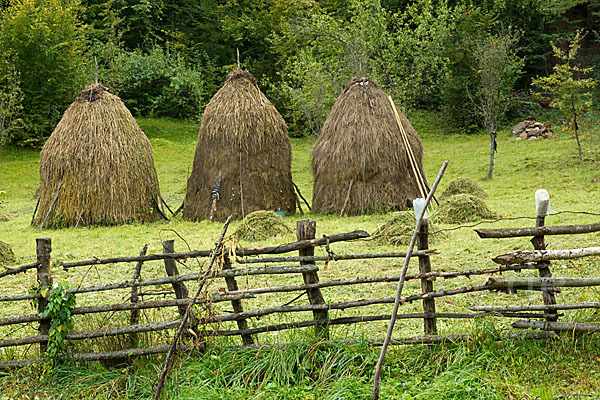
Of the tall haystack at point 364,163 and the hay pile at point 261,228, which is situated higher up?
the tall haystack at point 364,163

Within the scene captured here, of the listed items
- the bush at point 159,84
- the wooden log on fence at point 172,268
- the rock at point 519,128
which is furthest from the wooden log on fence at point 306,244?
the bush at point 159,84

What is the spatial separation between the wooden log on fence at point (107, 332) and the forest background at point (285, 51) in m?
15.4

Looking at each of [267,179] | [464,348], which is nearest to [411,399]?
[464,348]

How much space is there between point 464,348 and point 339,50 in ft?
60.1

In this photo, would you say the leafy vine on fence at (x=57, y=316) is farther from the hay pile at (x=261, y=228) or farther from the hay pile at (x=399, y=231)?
the hay pile at (x=261, y=228)

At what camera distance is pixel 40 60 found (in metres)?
23.3

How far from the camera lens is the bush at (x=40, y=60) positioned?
22.6 meters

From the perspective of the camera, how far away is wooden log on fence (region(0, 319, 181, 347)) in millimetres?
4113

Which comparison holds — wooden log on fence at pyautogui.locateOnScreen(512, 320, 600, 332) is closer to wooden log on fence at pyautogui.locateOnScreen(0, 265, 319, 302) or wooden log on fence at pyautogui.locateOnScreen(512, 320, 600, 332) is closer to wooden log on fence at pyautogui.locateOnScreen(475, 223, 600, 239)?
wooden log on fence at pyautogui.locateOnScreen(475, 223, 600, 239)

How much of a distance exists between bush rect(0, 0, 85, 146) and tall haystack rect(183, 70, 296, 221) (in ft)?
41.0

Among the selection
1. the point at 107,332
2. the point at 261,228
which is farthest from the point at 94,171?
the point at 107,332

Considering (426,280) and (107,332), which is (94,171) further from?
(426,280)

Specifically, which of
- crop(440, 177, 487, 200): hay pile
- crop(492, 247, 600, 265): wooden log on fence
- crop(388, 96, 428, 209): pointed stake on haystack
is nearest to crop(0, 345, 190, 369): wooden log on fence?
crop(492, 247, 600, 265): wooden log on fence

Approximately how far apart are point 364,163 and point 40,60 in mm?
16538
